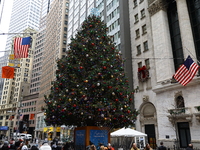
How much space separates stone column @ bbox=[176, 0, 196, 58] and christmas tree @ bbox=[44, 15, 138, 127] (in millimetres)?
12087

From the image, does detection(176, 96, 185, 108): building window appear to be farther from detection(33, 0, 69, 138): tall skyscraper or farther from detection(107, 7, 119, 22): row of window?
detection(33, 0, 69, 138): tall skyscraper

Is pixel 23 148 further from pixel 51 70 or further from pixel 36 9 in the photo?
pixel 36 9

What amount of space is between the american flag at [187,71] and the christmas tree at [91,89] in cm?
654

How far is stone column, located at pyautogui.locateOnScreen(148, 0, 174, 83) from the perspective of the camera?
2856 cm

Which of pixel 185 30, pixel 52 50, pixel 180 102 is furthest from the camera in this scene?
pixel 52 50

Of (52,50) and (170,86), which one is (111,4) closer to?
(170,86)

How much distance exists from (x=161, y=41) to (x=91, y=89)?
18989 mm

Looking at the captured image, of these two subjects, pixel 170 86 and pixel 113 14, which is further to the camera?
pixel 113 14

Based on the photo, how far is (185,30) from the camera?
2681 centimetres

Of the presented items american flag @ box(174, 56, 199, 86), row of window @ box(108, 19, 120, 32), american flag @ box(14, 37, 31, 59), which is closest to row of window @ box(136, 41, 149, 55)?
row of window @ box(108, 19, 120, 32)

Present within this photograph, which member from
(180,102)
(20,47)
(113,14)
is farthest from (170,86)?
(113,14)

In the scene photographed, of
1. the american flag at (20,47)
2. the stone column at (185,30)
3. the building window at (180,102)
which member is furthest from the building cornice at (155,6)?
the american flag at (20,47)

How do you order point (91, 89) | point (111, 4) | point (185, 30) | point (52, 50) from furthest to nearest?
point (52, 50) → point (111, 4) → point (185, 30) → point (91, 89)

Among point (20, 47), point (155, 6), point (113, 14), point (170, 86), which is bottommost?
point (170, 86)
